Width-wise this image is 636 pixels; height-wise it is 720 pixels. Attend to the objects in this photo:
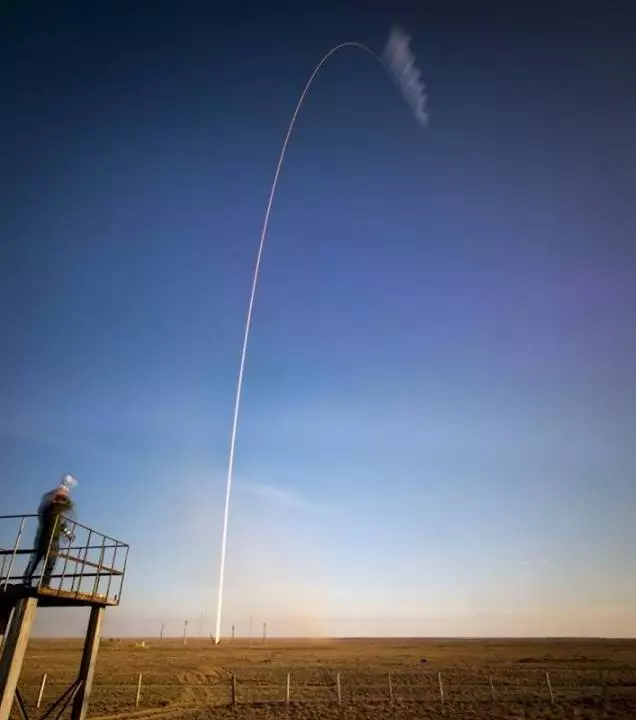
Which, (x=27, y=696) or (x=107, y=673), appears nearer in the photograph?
(x=27, y=696)

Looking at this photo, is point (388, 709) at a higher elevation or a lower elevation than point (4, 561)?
lower

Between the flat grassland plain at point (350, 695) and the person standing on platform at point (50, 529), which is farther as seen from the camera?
the flat grassland plain at point (350, 695)

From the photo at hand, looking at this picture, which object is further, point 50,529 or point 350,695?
point 350,695

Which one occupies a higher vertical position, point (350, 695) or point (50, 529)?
point (50, 529)

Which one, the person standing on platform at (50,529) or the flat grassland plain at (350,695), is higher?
the person standing on platform at (50,529)

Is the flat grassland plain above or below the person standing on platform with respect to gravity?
below

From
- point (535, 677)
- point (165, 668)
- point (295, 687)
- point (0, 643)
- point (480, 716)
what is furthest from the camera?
point (165, 668)

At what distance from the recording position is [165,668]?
165ft

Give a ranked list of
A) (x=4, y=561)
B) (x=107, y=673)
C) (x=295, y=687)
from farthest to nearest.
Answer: (x=107, y=673) → (x=295, y=687) → (x=4, y=561)

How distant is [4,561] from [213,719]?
14909mm

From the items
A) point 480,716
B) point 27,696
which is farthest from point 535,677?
point 27,696

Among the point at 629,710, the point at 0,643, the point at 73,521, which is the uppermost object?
the point at 73,521

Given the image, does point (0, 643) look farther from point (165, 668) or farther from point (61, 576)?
point (165, 668)

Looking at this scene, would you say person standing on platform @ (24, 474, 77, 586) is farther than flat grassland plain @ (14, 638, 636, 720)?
No
